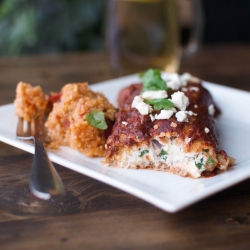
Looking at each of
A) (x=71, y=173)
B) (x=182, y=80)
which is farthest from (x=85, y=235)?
(x=182, y=80)

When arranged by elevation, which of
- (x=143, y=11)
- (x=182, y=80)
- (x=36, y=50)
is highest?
(x=143, y=11)

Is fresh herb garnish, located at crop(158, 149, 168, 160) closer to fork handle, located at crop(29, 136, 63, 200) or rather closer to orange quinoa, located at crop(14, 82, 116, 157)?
orange quinoa, located at crop(14, 82, 116, 157)

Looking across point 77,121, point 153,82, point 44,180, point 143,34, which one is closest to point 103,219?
point 44,180

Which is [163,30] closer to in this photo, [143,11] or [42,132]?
[143,11]

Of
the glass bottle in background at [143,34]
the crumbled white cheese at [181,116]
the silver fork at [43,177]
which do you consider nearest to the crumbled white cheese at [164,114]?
the crumbled white cheese at [181,116]

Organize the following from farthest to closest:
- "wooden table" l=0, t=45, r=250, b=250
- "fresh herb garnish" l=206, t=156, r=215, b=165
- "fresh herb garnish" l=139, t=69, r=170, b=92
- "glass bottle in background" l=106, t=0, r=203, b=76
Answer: "glass bottle in background" l=106, t=0, r=203, b=76, "fresh herb garnish" l=139, t=69, r=170, b=92, "fresh herb garnish" l=206, t=156, r=215, b=165, "wooden table" l=0, t=45, r=250, b=250

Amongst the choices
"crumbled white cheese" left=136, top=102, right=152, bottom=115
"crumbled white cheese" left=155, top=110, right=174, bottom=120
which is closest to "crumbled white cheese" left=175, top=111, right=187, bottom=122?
"crumbled white cheese" left=155, top=110, right=174, bottom=120
